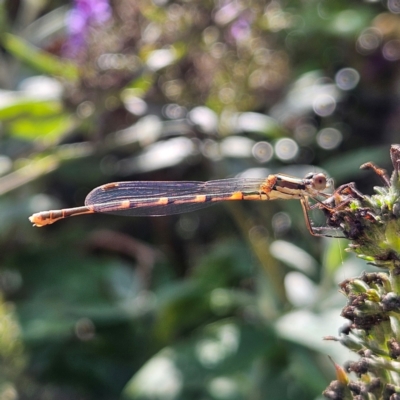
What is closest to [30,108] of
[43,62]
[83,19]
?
[43,62]

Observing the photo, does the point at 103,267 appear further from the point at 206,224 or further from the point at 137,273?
the point at 206,224

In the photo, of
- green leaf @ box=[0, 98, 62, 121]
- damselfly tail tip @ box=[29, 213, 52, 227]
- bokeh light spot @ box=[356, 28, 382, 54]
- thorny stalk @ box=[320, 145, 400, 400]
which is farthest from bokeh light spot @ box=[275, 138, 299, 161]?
thorny stalk @ box=[320, 145, 400, 400]

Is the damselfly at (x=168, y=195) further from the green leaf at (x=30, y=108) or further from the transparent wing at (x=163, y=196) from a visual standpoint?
the green leaf at (x=30, y=108)

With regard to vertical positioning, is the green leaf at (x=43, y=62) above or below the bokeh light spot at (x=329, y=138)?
above

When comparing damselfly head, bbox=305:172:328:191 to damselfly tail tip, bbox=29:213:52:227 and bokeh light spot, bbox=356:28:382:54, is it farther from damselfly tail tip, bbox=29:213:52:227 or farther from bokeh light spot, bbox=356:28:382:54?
bokeh light spot, bbox=356:28:382:54

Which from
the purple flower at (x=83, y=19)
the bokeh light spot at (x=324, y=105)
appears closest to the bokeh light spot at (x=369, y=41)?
the bokeh light spot at (x=324, y=105)
